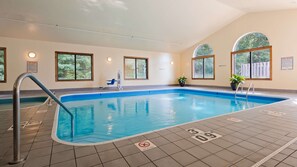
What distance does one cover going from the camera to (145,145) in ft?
5.58

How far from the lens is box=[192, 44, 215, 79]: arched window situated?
8961 millimetres

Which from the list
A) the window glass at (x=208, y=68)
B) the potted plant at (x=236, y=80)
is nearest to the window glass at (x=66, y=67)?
the window glass at (x=208, y=68)

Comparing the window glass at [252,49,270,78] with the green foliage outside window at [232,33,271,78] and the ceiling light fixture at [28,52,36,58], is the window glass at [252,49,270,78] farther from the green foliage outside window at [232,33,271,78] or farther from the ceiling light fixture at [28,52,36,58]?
the ceiling light fixture at [28,52,36,58]

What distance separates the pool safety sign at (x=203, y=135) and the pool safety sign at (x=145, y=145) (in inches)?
21.6

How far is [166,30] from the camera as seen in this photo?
7445 millimetres

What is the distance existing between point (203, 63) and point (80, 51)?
22.0ft

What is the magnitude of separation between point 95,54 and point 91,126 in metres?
5.51

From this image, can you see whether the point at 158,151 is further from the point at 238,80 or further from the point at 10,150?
the point at 238,80

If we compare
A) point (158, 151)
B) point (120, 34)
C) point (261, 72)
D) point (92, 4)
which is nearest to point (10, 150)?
point (158, 151)

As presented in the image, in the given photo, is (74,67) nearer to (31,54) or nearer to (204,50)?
(31,54)

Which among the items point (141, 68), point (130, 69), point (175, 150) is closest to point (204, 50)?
point (141, 68)

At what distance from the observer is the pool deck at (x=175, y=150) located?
1.36 m

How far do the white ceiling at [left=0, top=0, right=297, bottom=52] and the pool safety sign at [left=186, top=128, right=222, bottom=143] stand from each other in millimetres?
4704

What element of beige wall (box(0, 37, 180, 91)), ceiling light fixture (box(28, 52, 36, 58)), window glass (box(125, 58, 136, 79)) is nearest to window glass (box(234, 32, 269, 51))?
beige wall (box(0, 37, 180, 91))
